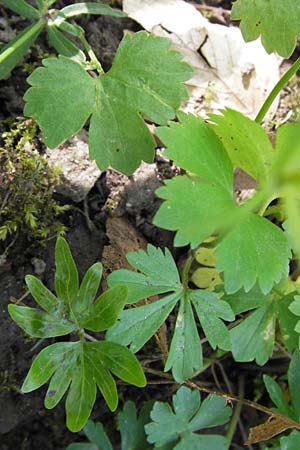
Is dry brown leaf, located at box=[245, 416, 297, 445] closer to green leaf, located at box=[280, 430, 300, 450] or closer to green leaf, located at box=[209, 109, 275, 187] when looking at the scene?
green leaf, located at box=[280, 430, 300, 450]

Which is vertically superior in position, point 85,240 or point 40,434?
point 85,240

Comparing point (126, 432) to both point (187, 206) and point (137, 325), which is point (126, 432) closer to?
point (137, 325)

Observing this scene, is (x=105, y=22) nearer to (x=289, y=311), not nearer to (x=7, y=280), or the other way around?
(x=7, y=280)

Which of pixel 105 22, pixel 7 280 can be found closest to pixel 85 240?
pixel 7 280

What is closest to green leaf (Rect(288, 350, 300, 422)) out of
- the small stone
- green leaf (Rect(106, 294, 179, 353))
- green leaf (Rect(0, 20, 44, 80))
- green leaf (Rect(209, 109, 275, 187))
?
green leaf (Rect(106, 294, 179, 353))

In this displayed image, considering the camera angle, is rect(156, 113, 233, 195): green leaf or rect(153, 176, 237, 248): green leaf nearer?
rect(153, 176, 237, 248): green leaf

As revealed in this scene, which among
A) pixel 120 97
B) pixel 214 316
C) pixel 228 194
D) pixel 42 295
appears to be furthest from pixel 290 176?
pixel 42 295
